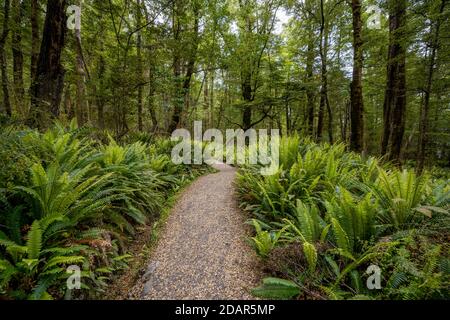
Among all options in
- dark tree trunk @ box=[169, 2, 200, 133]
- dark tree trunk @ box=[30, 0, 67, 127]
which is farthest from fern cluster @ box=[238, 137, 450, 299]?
dark tree trunk @ box=[169, 2, 200, 133]

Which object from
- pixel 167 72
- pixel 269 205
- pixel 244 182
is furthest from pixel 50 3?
pixel 269 205

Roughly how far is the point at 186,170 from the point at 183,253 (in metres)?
4.71

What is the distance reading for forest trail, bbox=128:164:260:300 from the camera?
225 cm

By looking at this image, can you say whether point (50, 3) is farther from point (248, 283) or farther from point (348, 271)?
point (348, 271)

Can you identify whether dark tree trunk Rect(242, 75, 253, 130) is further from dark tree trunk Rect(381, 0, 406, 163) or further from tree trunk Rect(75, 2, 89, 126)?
tree trunk Rect(75, 2, 89, 126)

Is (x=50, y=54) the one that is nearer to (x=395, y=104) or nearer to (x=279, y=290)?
(x=279, y=290)

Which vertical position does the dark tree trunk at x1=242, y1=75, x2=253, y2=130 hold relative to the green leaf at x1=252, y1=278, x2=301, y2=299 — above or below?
above

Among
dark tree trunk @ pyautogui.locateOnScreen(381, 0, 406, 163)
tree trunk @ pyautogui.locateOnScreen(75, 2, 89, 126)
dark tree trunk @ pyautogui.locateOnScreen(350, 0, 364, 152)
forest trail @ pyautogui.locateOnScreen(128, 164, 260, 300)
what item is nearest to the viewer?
forest trail @ pyautogui.locateOnScreen(128, 164, 260, 300)

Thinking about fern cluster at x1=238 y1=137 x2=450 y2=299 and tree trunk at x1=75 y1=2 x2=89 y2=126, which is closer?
fern cluster at x1=238 y1=137 x2=450 y2=299

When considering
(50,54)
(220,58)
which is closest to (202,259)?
(50,54)

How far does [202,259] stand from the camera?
2750 mm

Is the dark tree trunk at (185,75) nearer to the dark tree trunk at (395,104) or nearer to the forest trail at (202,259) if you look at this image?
the forest trail at (202,259)

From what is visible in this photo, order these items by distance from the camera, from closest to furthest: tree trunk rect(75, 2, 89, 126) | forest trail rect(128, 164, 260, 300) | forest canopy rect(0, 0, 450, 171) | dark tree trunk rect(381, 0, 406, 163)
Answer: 1. forest trail rect(128, 164, 260, 300)
2. forest canopy rect(0, 0, 450, 171)
3. tree trunk rect(75, 2, 89, 126)
4. dark tree trunk rect(381, 0, 406, 163)

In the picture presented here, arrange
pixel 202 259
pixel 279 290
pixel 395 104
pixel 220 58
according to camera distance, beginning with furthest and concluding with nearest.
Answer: pixel 220 58, pixel 395 104, pixel 202 259, pixel 279 290
